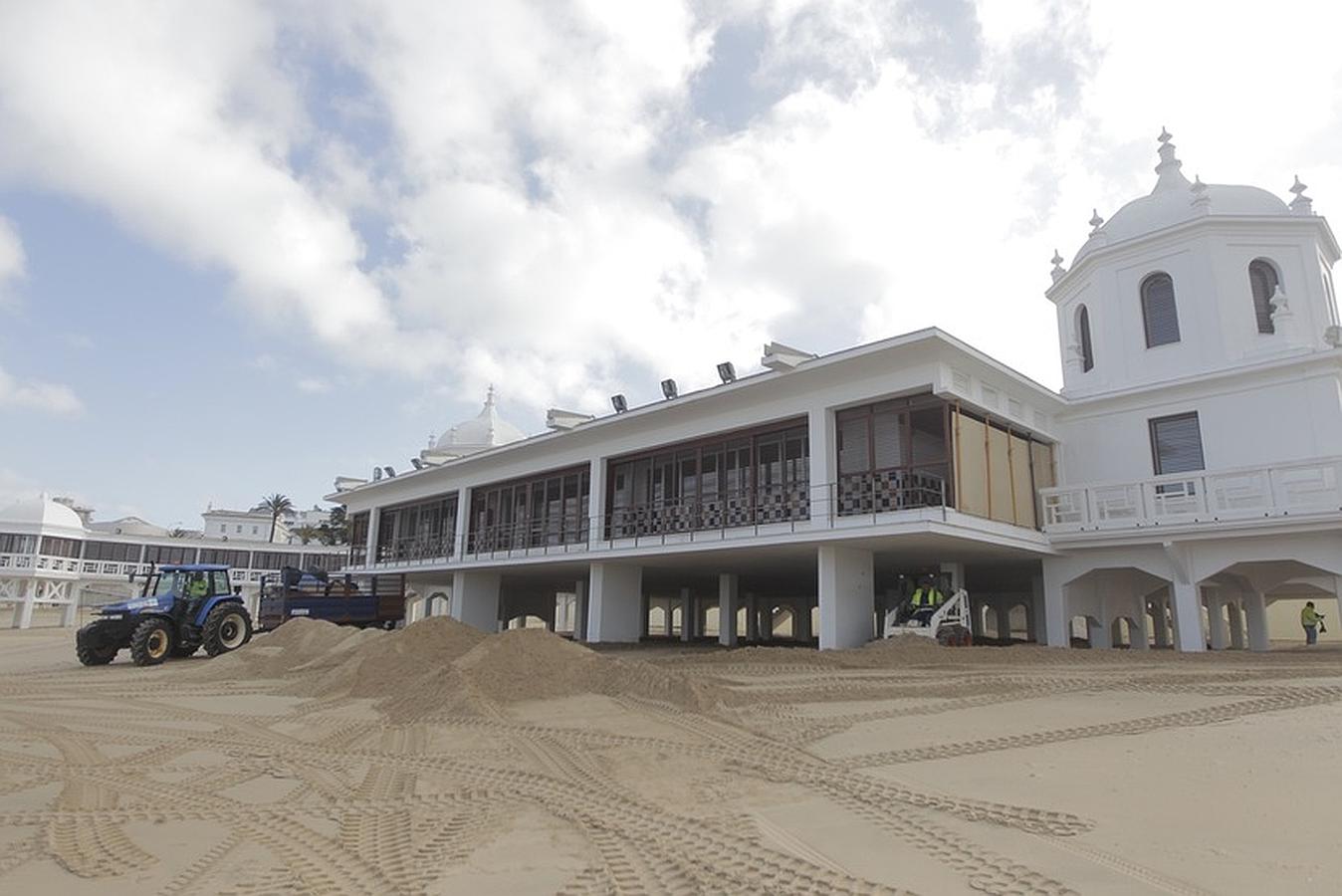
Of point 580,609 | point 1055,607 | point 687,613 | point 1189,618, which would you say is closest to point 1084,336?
point 1055,607

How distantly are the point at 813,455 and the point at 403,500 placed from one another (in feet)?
69.8

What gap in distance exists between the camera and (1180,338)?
19.2 m

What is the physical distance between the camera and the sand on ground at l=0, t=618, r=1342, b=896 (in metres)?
4.65

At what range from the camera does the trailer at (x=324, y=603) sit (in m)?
26.8

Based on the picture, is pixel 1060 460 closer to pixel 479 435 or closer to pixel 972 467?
pixel 972 467

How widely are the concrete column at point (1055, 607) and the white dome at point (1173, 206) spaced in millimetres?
8831

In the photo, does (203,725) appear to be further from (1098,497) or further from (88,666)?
(1098,497)

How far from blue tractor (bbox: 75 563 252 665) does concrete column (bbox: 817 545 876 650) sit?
15.6 m

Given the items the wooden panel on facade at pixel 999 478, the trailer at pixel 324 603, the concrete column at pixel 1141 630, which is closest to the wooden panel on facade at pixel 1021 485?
the wooden panel on facade at pixel 999 478

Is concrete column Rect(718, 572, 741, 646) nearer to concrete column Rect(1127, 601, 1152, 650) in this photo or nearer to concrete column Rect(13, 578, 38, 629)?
concrete column Rect(1127, 601, 1152, 650)

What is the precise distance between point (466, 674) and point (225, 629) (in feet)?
42.5

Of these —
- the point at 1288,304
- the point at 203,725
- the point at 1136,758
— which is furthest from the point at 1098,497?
the point at 203,725

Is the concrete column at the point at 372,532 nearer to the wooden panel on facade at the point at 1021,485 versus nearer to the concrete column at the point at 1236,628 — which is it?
the wooden panel on facade at the point at 1021,485

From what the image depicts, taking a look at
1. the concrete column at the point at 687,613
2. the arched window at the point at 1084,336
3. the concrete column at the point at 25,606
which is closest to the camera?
the arched window at the point at 1084,336
